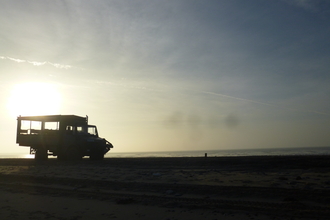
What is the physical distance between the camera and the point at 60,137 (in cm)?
2423

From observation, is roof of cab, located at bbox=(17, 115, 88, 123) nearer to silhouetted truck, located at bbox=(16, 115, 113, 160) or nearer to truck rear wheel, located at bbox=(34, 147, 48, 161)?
silhouetted truck, located at bbox=(16, 115, 113, 160)

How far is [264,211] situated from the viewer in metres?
6.79

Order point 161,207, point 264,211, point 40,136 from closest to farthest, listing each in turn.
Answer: point 264,211
point 161,207
point 40,136

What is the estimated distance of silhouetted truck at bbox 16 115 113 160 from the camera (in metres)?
24.2

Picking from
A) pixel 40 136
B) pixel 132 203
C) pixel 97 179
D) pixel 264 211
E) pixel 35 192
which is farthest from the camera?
pixel 40 136

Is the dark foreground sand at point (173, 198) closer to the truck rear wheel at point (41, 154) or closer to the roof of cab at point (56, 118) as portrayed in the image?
the roof of cab at point (56, 118)

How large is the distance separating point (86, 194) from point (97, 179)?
2.55m

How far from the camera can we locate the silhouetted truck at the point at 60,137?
24203 mm

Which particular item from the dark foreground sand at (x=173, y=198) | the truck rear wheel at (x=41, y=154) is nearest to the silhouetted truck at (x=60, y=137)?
the truck rear wheel at (x=41, y=154)

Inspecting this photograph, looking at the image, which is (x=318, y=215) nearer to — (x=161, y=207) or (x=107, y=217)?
(x=161, y=207)

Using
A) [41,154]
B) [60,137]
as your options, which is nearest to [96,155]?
[60,137]

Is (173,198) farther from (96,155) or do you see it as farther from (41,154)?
(41,154)

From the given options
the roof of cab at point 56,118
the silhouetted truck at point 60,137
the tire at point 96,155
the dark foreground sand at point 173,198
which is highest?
the roof of cab at point 56,118

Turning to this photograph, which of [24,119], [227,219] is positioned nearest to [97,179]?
[227,219]
